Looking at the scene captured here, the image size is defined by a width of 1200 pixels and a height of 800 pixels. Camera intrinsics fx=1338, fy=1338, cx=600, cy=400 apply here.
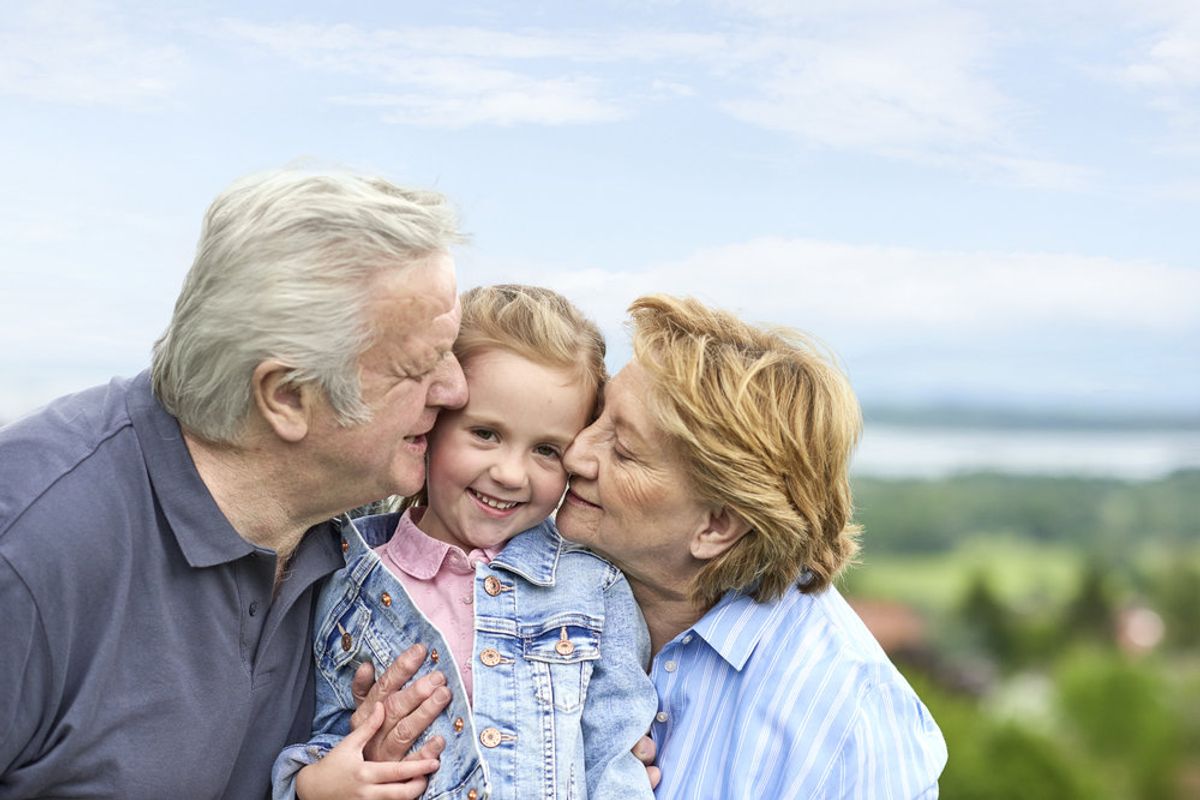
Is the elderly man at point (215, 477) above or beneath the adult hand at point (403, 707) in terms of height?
above

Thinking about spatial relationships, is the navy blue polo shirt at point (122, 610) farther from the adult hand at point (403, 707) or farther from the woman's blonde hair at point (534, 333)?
the woman's blonde hair at point (534, 333)

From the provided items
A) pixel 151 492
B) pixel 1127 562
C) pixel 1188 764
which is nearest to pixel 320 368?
pixel 151 492

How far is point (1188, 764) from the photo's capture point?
26.3 feet

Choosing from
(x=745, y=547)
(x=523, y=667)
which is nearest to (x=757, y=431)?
(x=745, y=547)

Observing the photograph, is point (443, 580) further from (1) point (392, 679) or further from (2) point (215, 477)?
(2) point (215, 477)

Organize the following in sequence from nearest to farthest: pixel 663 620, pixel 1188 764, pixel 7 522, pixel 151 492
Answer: pixel 7 522 → pixel 151 492 → pixel 663 620 → pixel 1188 764

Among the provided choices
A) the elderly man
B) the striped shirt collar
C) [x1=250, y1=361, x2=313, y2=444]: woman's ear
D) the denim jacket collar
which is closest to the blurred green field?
the striped shirt collar

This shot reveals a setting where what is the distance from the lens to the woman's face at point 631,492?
250 centimetres

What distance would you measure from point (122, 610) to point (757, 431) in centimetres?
119

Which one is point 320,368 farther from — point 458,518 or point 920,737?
point 920,737

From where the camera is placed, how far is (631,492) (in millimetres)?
2508

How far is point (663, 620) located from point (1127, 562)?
26.3ft

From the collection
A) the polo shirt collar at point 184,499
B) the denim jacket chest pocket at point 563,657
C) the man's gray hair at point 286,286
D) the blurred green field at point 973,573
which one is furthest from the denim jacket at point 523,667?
the blurred green field at point 973,573

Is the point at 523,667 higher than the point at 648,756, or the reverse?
the point at 523,667
